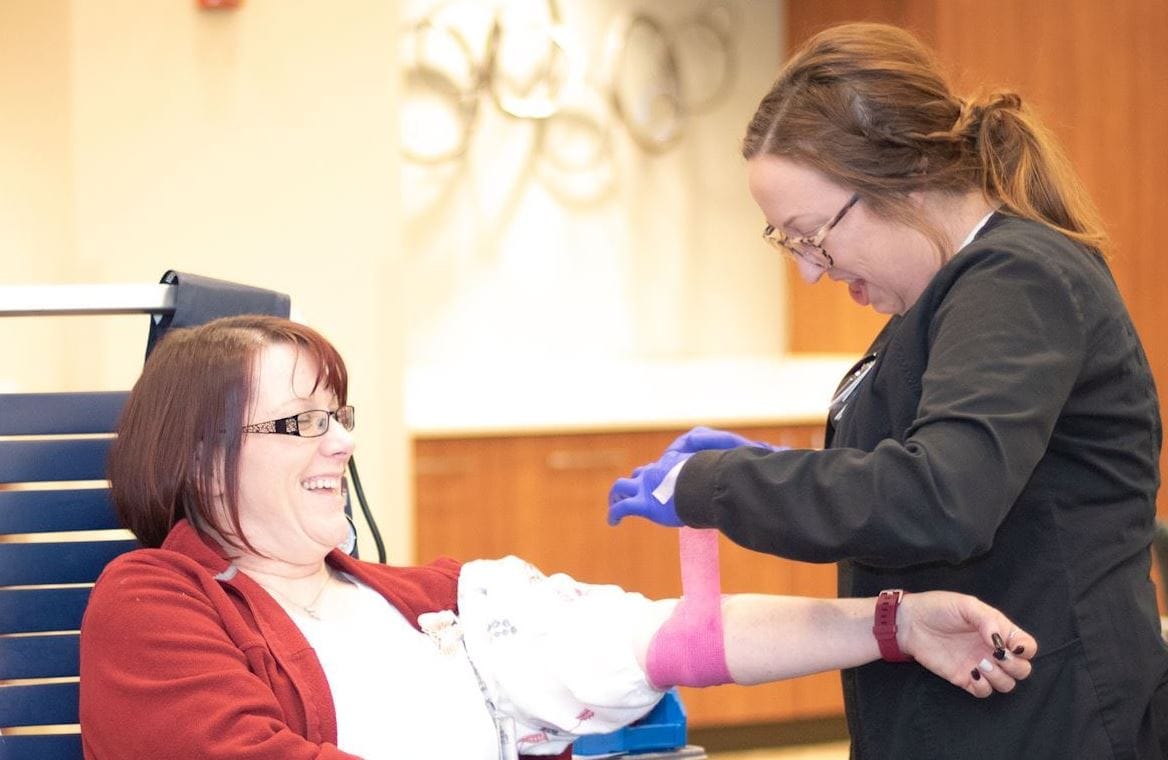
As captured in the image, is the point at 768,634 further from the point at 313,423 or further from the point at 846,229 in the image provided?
the point at 313,423

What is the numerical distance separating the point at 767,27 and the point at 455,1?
1069 mm

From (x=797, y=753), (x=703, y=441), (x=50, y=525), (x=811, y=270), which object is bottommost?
(x=797, y=753)

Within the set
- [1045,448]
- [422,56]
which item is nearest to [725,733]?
[422,56]

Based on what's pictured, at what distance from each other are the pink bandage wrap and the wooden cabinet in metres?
2.00

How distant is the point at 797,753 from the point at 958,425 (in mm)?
2968

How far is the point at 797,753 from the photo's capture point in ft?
12.9

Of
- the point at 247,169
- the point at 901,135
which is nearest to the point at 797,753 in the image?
the point at 247,169

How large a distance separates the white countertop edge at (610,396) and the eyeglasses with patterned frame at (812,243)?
A: 207 cm

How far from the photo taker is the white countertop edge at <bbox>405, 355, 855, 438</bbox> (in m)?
3.65

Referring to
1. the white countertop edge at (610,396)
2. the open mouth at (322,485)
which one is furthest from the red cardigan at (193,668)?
the white countertop edge at (610,396)

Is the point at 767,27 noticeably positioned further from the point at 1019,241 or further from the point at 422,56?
the point at 1019,241

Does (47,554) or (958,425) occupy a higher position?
(958,425)

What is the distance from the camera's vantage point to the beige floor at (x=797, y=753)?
387 cm

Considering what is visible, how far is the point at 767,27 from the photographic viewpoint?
452 centimetres
